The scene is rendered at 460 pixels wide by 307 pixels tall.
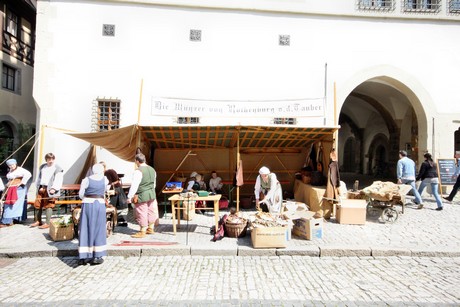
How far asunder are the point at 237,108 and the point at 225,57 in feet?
12.1

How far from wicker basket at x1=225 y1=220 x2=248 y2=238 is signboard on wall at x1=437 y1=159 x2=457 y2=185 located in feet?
28.8

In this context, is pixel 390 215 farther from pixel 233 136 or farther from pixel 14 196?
pixel 14 196

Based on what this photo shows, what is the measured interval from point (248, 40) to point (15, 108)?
13816mm

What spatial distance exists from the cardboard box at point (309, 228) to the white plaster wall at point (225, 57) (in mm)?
4940

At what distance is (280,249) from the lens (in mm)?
5215

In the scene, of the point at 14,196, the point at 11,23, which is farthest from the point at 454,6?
the point at 11,23

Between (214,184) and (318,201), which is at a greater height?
(214,184)

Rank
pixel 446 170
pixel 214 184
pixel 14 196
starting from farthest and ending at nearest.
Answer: pixel 446 170
pixel 214 184
pixel 14 196

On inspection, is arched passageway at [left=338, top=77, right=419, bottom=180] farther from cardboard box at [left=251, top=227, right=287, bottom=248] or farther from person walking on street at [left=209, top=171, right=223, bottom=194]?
cardboard box at [left=251, top=227, right=287, bottom=248]

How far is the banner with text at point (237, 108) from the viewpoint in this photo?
7152 mm

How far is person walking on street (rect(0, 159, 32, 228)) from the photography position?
6.72m

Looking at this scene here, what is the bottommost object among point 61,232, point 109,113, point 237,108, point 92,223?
point 61,232

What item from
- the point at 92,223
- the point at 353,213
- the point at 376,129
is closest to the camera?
the point at 92,223

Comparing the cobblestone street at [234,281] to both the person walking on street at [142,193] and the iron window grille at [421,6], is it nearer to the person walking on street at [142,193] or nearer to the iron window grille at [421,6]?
the person walking on street at [142,193]
